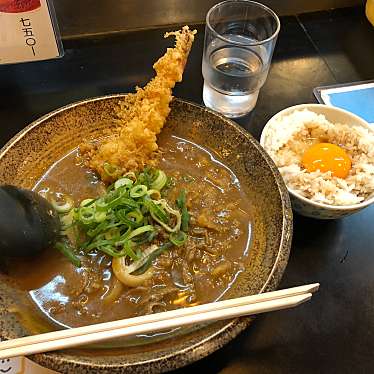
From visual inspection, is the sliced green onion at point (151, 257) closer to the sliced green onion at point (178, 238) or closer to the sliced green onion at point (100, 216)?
the sliced green onion at point (178, 238)

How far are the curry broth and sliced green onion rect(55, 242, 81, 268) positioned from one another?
14mm

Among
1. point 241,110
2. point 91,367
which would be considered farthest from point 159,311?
point 241,110

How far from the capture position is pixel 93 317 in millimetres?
1411

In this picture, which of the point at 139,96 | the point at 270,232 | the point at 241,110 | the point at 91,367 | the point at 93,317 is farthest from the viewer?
the point at 241,110

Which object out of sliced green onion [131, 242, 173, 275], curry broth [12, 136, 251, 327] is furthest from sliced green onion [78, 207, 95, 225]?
sliced green onion [131, 242, 173, 275]

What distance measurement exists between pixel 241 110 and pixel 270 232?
770mm

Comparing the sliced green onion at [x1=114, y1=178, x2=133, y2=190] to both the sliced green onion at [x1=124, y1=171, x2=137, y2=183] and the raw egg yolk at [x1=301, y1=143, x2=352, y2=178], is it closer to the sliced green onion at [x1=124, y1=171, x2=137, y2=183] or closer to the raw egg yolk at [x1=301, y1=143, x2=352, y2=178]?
the sliced green onion at [x1=124, y1=171, x2=137, y2=183]

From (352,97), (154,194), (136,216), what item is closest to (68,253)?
(136,216)

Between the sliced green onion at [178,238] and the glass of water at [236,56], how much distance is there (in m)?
0.77

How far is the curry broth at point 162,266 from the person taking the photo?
143 centimetres

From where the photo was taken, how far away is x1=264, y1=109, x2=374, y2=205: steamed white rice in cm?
169

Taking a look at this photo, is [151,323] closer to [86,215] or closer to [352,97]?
[86,215]

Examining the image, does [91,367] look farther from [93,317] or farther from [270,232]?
[270,232]

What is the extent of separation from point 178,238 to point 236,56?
0.90m
